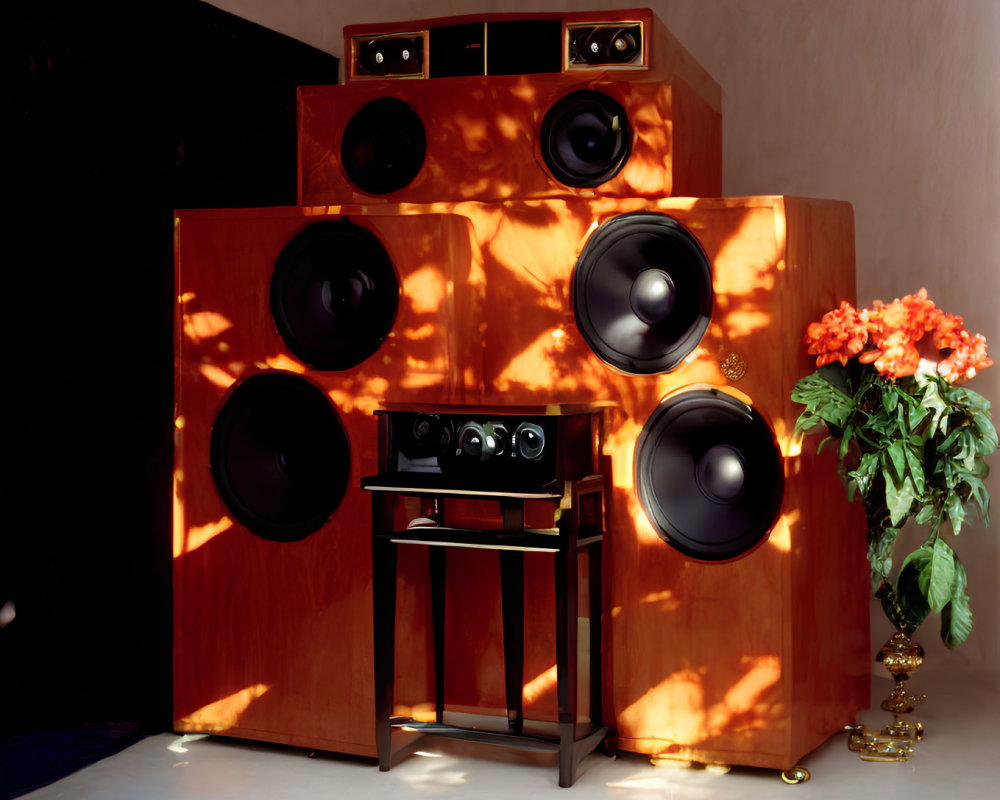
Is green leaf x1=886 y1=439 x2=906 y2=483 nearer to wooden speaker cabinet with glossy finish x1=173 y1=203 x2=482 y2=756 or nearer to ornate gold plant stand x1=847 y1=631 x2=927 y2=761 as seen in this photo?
ornate gold plant stand x1=847 y1=631 x2=927 y2=761

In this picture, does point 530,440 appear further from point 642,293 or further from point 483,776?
point 483,776

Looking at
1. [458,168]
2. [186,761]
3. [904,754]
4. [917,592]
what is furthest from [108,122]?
[904,754]

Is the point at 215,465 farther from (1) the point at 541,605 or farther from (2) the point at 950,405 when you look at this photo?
(2) the point at 950,405

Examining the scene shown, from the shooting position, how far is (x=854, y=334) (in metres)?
2.38

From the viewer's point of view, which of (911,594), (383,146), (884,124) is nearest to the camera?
(911,594)

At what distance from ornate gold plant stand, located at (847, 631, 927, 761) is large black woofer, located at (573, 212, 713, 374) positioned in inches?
35.0

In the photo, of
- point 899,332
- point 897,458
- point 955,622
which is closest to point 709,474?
point 897,458

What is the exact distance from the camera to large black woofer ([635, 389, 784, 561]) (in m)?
2.46

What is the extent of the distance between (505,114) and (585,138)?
21 centimetres

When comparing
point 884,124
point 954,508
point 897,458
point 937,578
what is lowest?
point 937,578

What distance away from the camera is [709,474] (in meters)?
2.50

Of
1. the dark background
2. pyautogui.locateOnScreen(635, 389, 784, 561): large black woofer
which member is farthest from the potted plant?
the dark background

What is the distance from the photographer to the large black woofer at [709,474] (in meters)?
2.46

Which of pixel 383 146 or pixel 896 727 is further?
pixel 383 146
